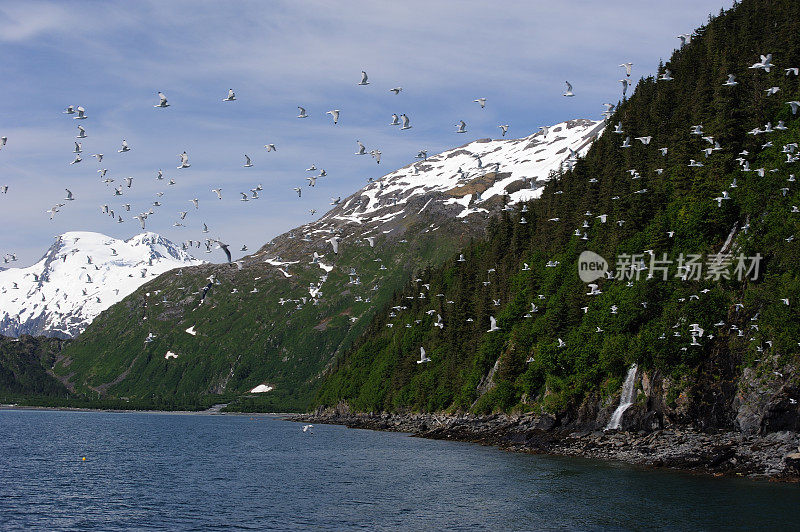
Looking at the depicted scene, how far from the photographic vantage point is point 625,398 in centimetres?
7438

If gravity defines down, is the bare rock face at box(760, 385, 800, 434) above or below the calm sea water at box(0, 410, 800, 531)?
above

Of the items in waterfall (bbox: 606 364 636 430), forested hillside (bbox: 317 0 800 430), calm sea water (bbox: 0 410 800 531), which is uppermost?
forested hillside (bbox: 317 0 800 430)

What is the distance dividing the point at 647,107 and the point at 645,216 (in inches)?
1437

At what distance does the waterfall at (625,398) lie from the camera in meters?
73.3

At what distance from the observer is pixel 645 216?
296 ft

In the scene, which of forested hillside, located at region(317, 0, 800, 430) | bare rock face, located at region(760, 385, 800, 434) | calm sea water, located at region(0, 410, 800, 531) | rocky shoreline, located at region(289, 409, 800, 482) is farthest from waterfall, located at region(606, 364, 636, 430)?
bare rock face, located at region(760, 385, 800, 434)

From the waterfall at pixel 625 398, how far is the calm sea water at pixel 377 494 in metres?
9.77

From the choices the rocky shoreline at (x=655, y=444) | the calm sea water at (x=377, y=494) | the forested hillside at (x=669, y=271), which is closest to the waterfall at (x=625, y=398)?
the forested hillside at (x=669, y=271)

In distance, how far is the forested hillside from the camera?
208 ft

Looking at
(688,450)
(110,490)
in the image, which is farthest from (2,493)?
(688,450)

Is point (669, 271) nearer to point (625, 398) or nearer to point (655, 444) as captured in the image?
point (625, 398)

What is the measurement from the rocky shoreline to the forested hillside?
208 centimetres

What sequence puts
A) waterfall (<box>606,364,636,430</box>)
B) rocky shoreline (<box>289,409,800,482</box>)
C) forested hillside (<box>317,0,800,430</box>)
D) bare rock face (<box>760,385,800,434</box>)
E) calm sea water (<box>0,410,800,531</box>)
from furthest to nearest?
waterfall (<box>606,364,636,430</box>) → forested hillside (<box>317,0,800,430</box>) → bare rock face (<box>760,385,800,434</box>) → rocky shoreline (<box>289,409,800,482</box>) → calm sea water (<box>0,410,800,531</box>)

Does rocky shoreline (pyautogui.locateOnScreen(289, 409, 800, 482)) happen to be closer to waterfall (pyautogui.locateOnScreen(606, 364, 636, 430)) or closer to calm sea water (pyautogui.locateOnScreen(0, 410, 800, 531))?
waterfall (pyautogui.locateOnScreen(606, 364, 636, 430))
